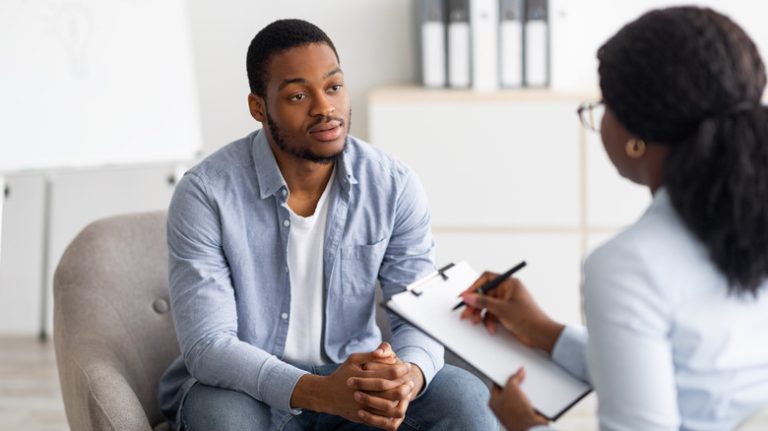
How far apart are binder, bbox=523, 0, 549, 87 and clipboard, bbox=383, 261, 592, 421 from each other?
85.0 inches

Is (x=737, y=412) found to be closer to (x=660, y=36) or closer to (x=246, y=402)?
(x=660, y=36)

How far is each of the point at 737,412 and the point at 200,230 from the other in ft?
3.06

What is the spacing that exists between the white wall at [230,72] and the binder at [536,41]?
0.75ft

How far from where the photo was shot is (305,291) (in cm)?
188

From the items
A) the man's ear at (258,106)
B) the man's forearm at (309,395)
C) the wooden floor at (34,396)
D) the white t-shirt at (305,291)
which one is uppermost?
the man's ear at (258,106)

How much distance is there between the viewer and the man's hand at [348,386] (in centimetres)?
165

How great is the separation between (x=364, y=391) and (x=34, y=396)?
2001 millimetres

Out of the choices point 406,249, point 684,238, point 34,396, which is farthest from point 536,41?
point 684,238

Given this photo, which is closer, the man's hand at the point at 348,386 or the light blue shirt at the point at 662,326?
the light blue shirt at the point at 662,326

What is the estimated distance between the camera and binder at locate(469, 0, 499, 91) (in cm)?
350

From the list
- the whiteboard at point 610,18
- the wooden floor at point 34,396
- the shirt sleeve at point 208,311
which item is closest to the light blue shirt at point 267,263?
the shirt sleeve at point 208,311

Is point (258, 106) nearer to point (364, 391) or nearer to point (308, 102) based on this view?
point (308, 102)

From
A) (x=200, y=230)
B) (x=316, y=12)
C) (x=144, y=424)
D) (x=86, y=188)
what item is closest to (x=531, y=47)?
(x=316, y=12)

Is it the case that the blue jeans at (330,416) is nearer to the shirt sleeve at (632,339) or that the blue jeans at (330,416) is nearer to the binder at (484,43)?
the shirt sleeve at (632,339)
